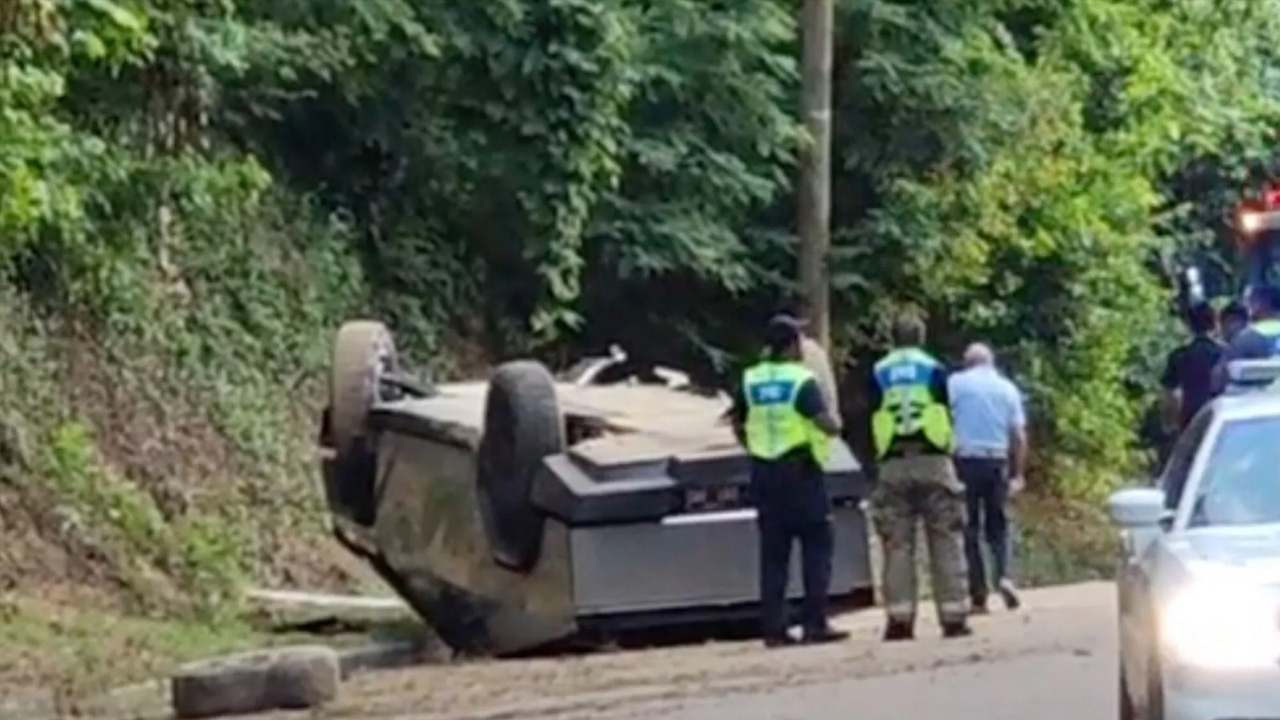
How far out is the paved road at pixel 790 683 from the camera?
1538 centimetres

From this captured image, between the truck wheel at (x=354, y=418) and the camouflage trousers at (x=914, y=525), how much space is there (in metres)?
3.44

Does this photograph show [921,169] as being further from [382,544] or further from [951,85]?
[382,544]

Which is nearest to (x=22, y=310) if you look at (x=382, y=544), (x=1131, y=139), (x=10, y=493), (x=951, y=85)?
(x=10, y=493)

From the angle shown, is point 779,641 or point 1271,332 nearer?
point 779,641

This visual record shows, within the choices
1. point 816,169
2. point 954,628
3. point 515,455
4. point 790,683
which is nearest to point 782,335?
point 515,455

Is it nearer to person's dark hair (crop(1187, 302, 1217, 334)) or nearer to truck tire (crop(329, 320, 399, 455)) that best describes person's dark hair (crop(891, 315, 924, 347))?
truck tire (crop(329, 320, 399, 455))

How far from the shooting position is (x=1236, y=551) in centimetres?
1152

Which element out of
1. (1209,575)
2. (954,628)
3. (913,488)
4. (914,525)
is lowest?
(954,628)

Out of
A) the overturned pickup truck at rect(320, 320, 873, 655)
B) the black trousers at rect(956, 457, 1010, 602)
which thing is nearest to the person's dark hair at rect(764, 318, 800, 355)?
the overturned pickup truck at rect(320, 320, 873, 655)

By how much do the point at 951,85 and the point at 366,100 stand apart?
6546 mm

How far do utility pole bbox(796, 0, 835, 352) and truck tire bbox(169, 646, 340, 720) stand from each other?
13562mm

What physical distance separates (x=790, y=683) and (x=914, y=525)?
3140mm

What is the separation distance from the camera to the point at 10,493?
861 inches

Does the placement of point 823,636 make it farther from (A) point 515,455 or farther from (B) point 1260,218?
(B) point 1260,218
